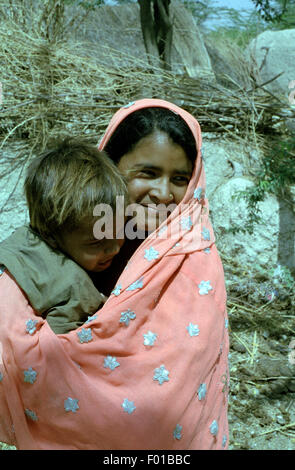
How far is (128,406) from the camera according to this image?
1.48 meters

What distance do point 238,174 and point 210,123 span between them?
0.51 metres

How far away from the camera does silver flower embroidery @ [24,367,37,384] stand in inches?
58.0

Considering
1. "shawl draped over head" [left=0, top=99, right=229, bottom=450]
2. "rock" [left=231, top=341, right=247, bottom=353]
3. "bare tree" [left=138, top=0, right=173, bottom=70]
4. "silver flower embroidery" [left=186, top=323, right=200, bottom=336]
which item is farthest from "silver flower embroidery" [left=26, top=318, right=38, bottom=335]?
"bare tree" [left=138, top=0, right=173, bottom=70]

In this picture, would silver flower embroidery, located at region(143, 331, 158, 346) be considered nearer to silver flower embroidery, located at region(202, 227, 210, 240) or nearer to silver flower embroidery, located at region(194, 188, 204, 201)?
silver flower embroidery, located at region(202, 227, 210, 240)

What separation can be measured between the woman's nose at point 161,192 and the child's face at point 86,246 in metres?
0.23

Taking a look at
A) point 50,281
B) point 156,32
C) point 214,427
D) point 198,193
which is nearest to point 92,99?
point 156,32

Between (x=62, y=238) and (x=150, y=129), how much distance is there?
0.57 m

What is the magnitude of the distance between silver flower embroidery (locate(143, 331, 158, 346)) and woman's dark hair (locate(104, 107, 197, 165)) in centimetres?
73

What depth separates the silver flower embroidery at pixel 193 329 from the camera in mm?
1576

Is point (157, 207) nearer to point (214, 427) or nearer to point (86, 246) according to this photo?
point (86, 246)

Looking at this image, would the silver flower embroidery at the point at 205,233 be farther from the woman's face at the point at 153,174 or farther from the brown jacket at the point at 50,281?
the brown jacket at the point at 50,281

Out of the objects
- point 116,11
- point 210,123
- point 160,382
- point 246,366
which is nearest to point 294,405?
point 246,366

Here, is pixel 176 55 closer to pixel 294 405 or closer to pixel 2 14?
pixel 2 14
